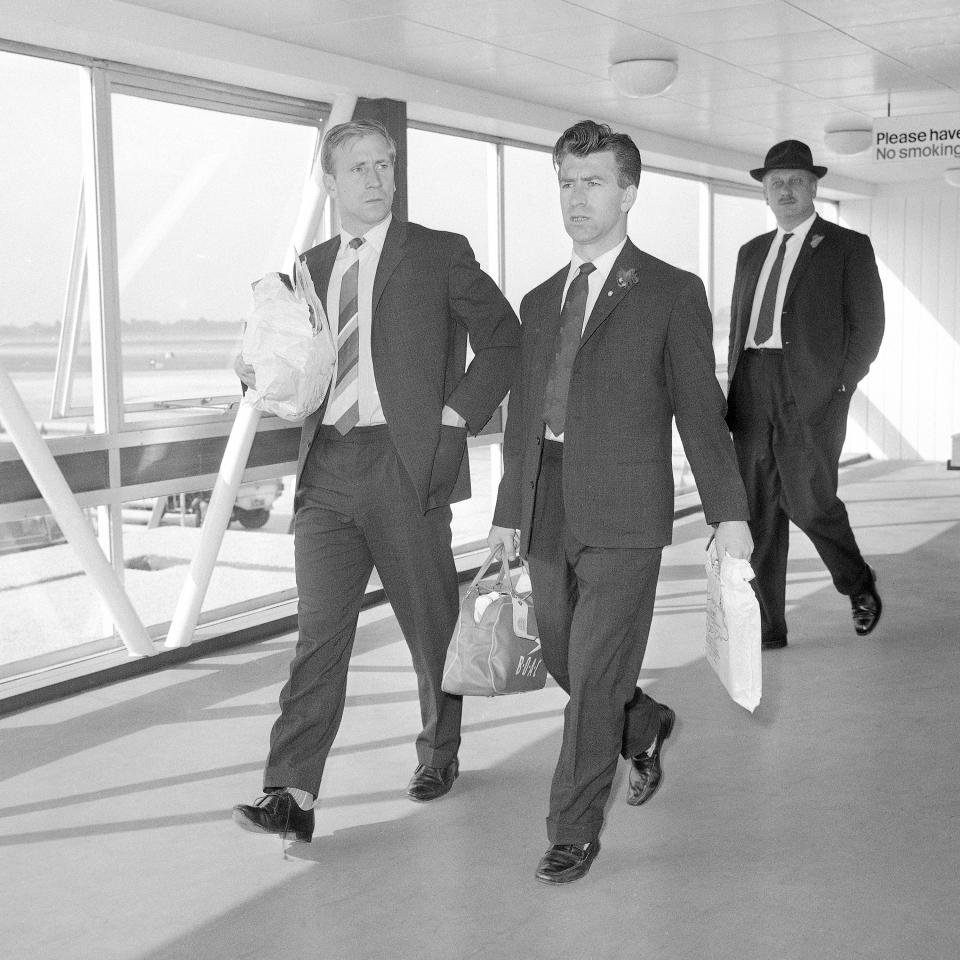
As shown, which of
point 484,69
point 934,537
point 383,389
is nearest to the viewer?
point 383,389

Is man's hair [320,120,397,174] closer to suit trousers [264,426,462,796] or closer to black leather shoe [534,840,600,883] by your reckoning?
suit trousers [264,426,462,796]

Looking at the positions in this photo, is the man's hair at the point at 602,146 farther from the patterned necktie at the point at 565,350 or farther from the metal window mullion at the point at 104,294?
the metal window mullion at the point at 104,294

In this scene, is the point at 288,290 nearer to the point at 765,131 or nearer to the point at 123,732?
the point at 123,732

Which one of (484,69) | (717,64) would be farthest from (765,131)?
(484,69)

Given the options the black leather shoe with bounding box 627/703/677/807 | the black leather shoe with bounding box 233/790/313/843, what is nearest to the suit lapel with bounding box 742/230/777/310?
the black leather shoe with bounding box 627/703/677/807

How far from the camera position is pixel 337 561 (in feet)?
11.7

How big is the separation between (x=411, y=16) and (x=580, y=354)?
305cm

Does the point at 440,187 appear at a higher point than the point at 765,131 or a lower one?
lower

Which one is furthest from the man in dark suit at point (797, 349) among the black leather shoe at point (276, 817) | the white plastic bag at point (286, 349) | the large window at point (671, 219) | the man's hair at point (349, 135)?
the large window at point (671, 219)

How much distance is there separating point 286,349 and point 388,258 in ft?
1.50

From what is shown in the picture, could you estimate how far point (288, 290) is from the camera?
3.35 meters

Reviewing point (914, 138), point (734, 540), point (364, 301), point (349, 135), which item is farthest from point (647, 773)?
point (914, 138)

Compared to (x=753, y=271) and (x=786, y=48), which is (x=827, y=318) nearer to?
(x=753, y=271)

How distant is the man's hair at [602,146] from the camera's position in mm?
3166
